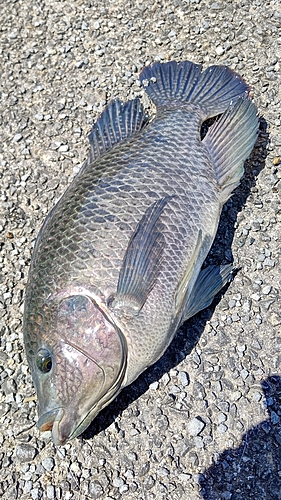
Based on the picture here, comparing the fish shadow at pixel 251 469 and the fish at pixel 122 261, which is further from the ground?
the fish at pixel 122 261

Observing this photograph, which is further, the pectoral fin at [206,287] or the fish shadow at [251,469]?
the pectoral fin at [206,287]

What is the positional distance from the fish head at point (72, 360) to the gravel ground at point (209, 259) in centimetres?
59

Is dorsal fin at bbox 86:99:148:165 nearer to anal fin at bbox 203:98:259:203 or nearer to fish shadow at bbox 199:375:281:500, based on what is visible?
anal fin at bbox 203:98:259:203

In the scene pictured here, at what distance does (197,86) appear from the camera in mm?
3789

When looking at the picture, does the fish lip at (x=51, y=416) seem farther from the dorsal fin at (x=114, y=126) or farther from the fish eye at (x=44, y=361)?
the dorsal fin at (x=114, y=126)

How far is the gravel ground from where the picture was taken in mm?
3059

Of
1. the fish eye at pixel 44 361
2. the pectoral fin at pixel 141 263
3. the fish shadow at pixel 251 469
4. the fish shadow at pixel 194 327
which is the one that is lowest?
the fish shadow at pixel 251 469

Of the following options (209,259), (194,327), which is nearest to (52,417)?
(194,327)

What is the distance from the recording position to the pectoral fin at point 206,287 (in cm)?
314

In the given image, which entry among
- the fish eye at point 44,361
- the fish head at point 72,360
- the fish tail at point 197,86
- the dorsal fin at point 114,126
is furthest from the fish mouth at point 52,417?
the fish tail at point 197,86

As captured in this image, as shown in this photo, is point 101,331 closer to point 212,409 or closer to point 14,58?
point 212,409

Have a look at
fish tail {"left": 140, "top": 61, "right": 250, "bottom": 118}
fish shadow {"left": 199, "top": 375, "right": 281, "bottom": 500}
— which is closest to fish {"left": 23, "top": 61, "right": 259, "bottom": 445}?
fish tail {"left": 140, "top": 61, "right": 250, "bottom": 118}

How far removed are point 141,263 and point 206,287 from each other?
661 millimetres

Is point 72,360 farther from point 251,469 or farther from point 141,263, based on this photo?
point 251,469
